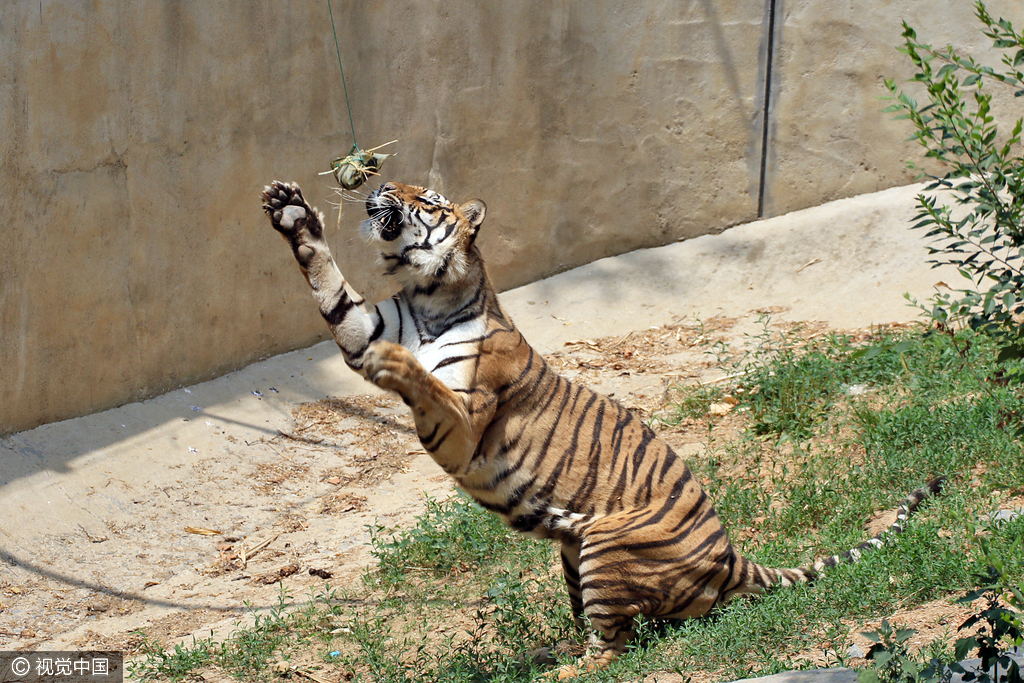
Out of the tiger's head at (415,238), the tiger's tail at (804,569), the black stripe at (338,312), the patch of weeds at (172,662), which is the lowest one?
the patch of weeds at (172,662)

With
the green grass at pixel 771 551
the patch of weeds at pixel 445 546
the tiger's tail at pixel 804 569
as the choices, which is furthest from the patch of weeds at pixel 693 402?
the tiger's tail at pixel 804 569

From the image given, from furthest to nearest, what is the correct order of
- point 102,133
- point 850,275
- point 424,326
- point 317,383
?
point 850,275, point 317,383, point 102,133, point 424,326

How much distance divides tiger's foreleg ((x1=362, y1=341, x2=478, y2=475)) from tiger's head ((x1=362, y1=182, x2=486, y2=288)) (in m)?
0.39

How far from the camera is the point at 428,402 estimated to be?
3.22m

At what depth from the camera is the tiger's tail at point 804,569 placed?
3697mm

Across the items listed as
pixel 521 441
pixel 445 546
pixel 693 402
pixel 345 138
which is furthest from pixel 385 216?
A: pixel 345 138

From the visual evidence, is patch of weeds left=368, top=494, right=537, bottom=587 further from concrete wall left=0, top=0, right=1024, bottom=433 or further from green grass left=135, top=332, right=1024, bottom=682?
concrete wall left=0, top=0, right=1024, bottom=433

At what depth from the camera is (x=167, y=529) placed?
5.28 metres

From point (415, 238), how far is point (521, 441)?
33.0 inches

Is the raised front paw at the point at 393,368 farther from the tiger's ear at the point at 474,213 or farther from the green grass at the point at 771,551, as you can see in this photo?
the green grass at the point at 771,551

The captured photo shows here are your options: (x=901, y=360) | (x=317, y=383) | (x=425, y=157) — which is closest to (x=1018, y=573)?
(x=901, y=360)

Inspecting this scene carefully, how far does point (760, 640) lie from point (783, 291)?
16.8 feet

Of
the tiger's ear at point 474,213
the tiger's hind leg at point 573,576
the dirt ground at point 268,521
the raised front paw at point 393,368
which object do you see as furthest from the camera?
the dirt ground at point 268,521

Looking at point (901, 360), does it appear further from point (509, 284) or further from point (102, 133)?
point (102, 133)
